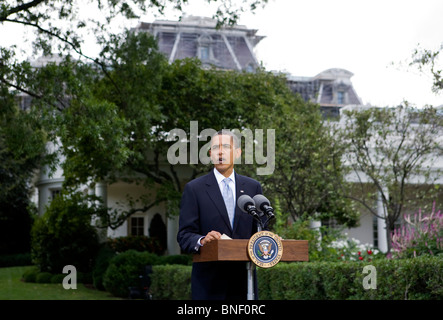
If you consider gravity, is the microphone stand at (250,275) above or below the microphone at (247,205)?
below

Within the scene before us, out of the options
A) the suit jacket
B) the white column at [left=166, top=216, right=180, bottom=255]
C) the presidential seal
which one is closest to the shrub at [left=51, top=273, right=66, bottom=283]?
the white column at [left=166, top=216, right=180, bottom=255]

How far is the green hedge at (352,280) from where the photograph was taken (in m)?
6.83

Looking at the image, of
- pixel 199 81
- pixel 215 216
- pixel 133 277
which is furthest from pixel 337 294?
pixel 199 81

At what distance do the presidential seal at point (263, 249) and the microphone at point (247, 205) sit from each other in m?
0.19

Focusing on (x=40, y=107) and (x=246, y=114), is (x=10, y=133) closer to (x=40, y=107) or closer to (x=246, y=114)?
(x=40, y=107)

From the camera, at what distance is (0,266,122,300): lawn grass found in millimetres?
17294

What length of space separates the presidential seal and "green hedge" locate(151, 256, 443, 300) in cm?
388

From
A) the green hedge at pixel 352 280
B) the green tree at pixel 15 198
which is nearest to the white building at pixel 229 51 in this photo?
the green tree at pixel 15 198

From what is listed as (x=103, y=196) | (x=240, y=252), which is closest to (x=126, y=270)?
(x=103, y=196)

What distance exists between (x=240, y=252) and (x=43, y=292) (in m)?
16.3

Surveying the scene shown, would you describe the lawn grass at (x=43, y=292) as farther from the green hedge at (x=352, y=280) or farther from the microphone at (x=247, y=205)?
the microphone at (x=247, y=205)

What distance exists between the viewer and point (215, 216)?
12.5 ft
